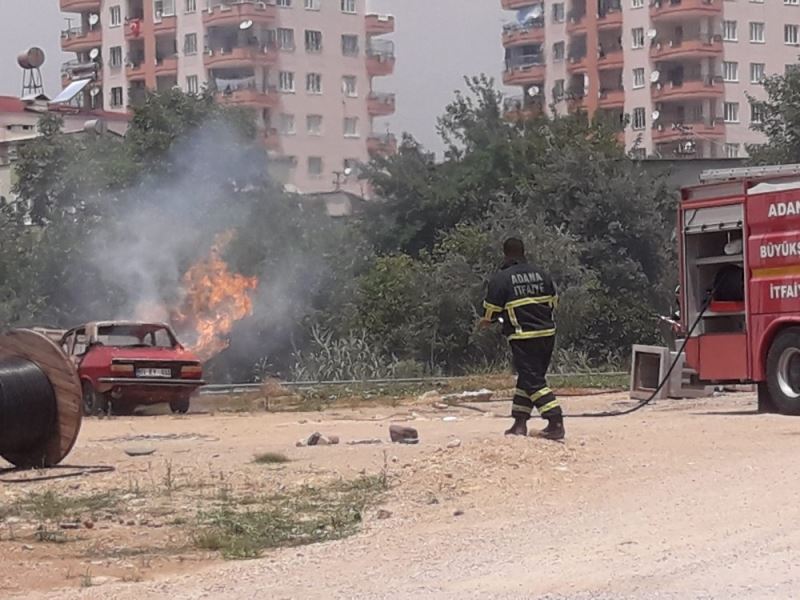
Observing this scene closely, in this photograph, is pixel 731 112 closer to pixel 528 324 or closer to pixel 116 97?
pixel 116 97

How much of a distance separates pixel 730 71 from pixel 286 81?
3959cm

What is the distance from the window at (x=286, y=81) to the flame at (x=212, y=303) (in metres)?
22.3

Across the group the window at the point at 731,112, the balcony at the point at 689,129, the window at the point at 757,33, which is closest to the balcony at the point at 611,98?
the balcony at the point at 689,129

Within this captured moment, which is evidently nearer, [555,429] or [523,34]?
[555,429]

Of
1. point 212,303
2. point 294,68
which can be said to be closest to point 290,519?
point 212,303

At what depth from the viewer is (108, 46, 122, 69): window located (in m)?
90.1

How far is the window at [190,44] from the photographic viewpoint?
248 feet

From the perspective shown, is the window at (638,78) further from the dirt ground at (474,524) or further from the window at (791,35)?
the dirt ground at (474,524)

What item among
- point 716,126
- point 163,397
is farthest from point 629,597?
point 716,126

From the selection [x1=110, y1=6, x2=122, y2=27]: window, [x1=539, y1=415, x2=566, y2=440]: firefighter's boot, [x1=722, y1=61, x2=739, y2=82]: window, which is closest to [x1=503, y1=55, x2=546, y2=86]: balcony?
[x1=722, y1=61, x2=739, y2=82]: window

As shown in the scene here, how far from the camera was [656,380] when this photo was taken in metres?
22.5

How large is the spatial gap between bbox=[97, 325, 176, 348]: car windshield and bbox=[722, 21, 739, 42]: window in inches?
2868

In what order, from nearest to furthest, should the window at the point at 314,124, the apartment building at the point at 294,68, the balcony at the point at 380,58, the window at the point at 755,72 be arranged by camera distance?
the apartment building at the point at 294,68
the window at the point at 314,124
the balcony at the point at 380,58
the window at the point at 755,72

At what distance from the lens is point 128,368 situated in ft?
75.7
